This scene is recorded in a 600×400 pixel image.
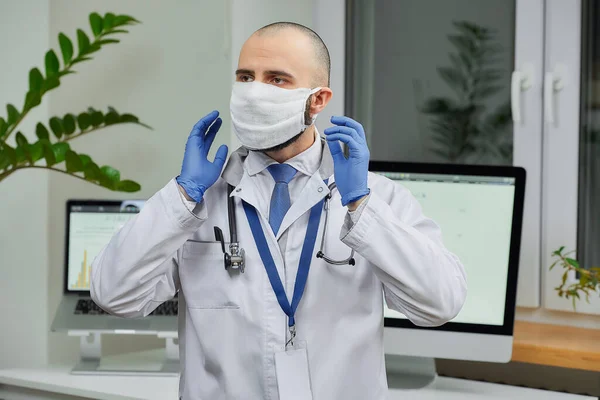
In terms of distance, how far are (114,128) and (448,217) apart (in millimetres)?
1348

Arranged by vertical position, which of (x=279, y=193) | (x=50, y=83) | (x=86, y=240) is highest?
(x=50, y=83)

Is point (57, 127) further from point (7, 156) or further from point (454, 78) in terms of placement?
point (454, 78)

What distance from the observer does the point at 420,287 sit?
4.55ft

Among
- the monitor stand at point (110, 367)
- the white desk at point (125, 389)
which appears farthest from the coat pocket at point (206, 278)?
the monitor stand at point (110, 367)

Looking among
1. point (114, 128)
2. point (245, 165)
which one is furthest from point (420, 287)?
point (114, 128)

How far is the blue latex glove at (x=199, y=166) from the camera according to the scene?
1443 millimetres

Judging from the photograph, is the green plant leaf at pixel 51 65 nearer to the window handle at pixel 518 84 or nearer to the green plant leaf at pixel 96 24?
the green plant leaf at pixel 96 24

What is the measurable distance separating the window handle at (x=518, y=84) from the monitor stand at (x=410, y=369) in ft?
2.65

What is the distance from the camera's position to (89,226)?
250cm

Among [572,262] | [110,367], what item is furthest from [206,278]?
[572,262]

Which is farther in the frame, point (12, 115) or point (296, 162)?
point (12, 115)

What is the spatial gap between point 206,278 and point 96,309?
1.05 meters

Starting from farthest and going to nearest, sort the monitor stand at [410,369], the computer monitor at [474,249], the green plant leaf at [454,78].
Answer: the green plant leaf at [454,78], the monitor stand at [410,369], the computer monitor at [474,249]

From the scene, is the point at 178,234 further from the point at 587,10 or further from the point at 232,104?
the point at 587,10
